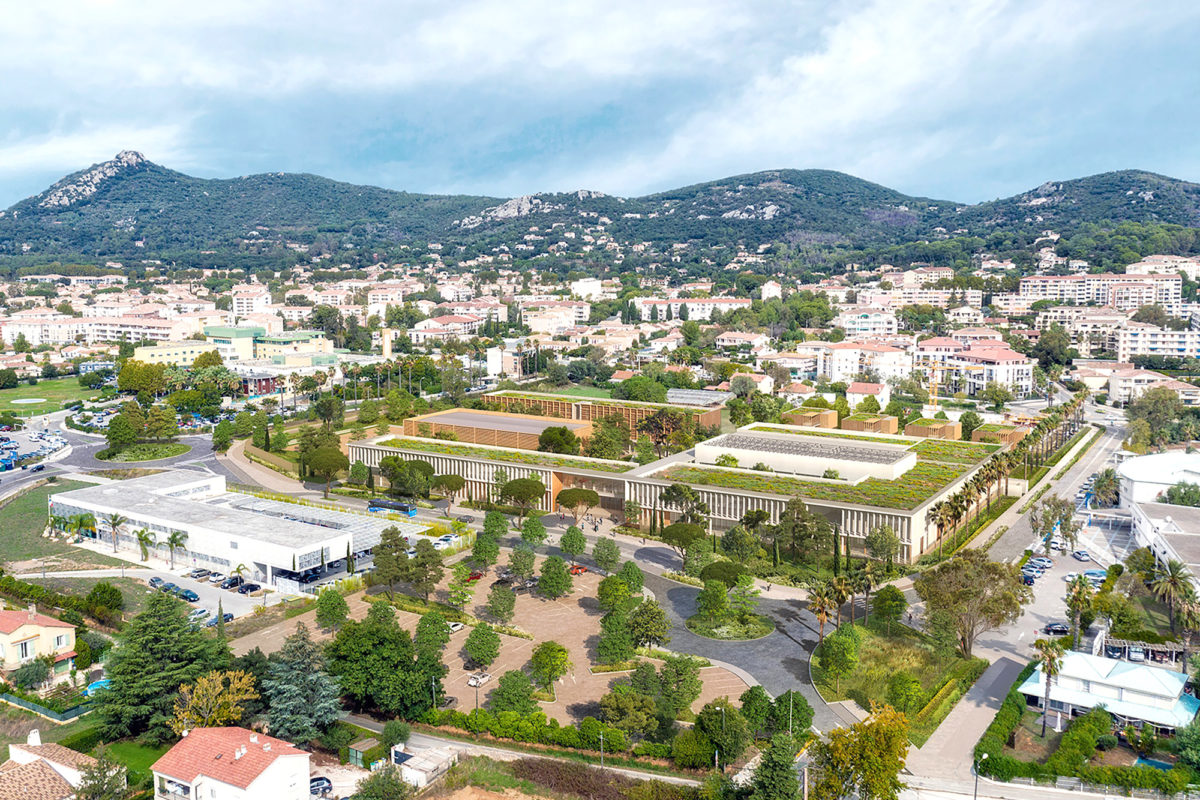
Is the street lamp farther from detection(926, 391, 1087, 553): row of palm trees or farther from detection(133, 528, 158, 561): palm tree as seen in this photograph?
detection(133, 528, 158, 561): palm tree

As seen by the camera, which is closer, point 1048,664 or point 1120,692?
point 1048,664

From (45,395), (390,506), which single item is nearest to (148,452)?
(390,506)

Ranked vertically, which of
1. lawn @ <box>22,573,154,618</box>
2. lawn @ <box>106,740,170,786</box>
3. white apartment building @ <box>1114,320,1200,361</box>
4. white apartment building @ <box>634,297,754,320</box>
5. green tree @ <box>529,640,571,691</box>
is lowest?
lawn @ <box>106,740,170,786</box>

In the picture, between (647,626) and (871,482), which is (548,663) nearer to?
(647,626)

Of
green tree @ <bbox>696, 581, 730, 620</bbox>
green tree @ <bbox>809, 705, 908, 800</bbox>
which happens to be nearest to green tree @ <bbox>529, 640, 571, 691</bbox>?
green tree @ <bbox>696, 581, 730, 620</bbox>

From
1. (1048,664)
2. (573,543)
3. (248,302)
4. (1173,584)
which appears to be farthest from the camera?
(248,302)

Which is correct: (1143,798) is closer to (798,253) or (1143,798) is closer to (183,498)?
(183,498)
